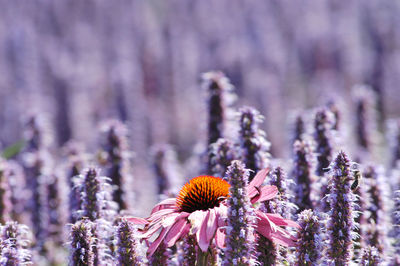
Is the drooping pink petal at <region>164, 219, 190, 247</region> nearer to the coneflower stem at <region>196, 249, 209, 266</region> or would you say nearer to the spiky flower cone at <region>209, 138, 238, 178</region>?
the coneflower stem at <region>196, 249, 209, 266</region>

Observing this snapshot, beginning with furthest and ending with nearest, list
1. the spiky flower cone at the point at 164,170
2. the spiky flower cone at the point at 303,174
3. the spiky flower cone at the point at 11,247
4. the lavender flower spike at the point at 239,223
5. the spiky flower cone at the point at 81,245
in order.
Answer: the spiky flower cone at the point at 164,170
the spiky flower cone at the point at 303,174
the spiky flower cone at the point at 11,247
the spiky flower cone at the point at 81,245
the lavender flower spike at the point at 239,223

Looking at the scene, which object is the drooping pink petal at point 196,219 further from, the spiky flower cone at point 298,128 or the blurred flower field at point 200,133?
the spiky flower cone at point 298,128

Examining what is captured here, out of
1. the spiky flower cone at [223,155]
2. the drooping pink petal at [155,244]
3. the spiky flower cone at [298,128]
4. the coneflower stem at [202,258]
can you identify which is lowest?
the coneflower stem at [202,258]

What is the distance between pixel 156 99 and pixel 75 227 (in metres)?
31.9

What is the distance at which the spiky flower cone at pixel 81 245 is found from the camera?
4246 millimetres

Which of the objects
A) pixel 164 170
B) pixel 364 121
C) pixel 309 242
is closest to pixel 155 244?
pixel 309 242

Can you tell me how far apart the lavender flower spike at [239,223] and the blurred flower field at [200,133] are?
0.03ft

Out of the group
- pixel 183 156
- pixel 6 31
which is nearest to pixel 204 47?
pixel 6 31

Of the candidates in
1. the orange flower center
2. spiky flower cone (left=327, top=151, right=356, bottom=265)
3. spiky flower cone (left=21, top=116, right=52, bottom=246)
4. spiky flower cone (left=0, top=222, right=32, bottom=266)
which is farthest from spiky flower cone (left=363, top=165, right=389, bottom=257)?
spiky flower cone (left=21, top=116, right=52, bottom=246)

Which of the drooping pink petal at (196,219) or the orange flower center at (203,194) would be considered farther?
the orange flower center at (203,194)

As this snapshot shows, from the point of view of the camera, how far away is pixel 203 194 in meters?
4.43

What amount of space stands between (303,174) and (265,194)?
1796 mm

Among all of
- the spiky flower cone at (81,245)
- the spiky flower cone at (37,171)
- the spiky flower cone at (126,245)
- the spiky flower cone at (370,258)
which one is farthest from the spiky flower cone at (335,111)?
the spiky flower cone at (37,171)

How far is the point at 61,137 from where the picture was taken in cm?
2444
